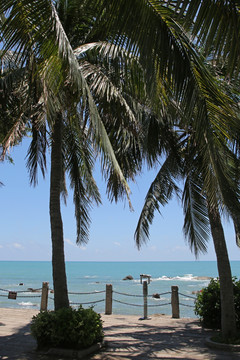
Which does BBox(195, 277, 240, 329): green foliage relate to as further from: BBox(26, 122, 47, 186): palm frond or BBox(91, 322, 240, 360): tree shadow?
BBox(26, 122, 47, 186): palm frond

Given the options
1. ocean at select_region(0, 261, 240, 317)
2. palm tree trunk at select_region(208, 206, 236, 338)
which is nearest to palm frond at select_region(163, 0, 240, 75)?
palm tree trunk at select_region(208, 206, 236, 338)

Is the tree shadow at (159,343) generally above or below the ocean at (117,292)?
above

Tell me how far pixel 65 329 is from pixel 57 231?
6.31 feet

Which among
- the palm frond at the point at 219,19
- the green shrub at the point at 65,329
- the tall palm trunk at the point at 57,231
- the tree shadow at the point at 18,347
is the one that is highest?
the palm frond at the point at 219,19

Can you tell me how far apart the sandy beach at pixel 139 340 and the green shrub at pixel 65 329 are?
304 millimetres

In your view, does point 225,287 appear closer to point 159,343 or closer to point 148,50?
point 159,343

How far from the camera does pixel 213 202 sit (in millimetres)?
3617

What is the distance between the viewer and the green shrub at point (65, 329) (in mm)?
6547

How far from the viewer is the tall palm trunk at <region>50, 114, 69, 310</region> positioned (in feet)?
22.8

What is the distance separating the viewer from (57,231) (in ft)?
23.6

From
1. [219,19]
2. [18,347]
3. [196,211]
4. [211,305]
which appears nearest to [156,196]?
[196,211]

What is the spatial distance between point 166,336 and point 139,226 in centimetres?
320

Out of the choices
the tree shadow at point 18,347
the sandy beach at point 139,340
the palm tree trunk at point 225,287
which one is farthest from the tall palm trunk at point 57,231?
the palm tree trunk at point 225,287

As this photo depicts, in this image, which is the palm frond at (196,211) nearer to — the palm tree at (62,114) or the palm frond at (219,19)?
the palm tree at (62,114)
